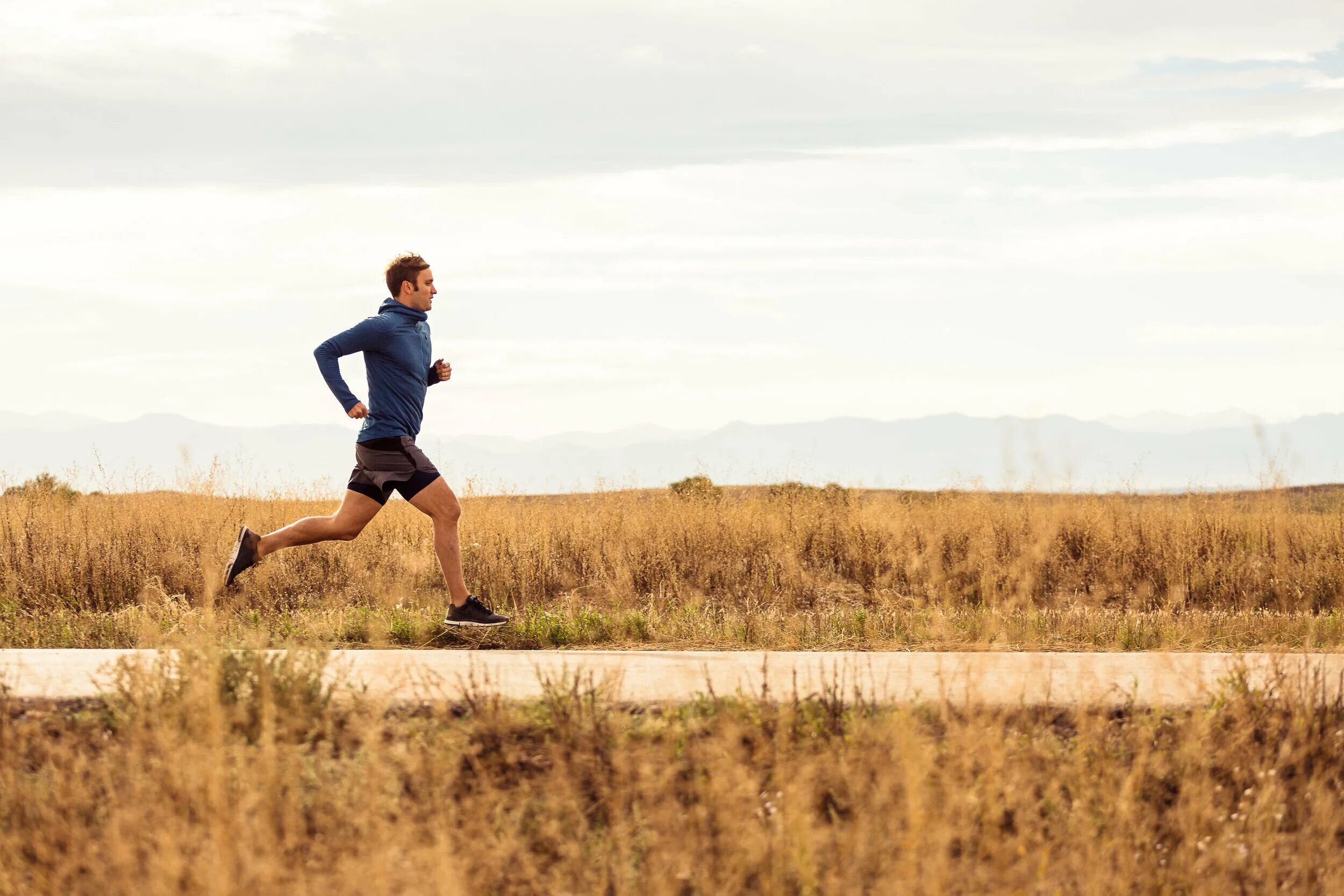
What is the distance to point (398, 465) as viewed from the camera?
7898mm

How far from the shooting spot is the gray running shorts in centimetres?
789

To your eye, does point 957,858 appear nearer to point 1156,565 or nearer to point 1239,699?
point 1239,699

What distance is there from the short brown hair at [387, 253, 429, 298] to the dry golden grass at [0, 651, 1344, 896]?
10.8 feet

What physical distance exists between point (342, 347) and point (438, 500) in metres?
1.14

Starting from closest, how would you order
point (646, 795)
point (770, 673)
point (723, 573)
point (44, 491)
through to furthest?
point (646, 795), point (770, 673), point (723, 573), point (44, 491)

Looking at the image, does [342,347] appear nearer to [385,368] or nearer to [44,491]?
[385,368]

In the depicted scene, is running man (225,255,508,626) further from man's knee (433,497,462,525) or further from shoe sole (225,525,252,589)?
shoe sole (225,525,252,589)

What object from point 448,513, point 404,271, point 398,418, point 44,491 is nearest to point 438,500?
point 448,513

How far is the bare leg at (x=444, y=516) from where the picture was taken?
25.9 ft

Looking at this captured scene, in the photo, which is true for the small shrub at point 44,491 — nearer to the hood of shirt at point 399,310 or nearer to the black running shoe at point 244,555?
the black running shoe at point 244,555

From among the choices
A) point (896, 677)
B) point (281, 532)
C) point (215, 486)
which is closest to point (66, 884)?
point (896, 677)

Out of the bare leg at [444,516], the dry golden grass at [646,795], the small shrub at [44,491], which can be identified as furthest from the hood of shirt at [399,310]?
the small shrub at [44,491]

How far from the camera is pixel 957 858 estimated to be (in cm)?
439

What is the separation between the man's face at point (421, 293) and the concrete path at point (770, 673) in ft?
7.29
